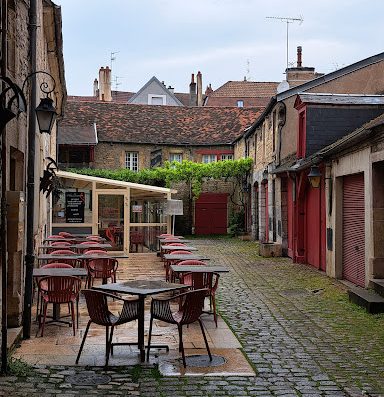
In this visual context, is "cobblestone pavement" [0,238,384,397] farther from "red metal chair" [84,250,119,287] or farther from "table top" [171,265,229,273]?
"red metal chair" [84,250,119,287]

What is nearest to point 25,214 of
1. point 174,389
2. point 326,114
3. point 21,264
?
→ point 21,264

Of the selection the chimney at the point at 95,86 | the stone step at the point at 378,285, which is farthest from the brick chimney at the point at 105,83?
the stone step at the point at 378,285

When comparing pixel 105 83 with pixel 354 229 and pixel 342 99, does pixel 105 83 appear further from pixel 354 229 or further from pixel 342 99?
pixel 354 229

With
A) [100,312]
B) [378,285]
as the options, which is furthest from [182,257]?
[100,312]

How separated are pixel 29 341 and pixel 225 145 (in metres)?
26.1

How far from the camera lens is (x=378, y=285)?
10.9 metres

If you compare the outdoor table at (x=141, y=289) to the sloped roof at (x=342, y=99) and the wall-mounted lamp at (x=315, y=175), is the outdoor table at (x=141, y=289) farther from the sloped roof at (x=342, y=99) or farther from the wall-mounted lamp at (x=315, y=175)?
the sloped roof at (x=342, y=99)

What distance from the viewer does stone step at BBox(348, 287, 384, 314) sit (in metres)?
9.84

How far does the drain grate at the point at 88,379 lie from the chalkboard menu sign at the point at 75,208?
13825 mm

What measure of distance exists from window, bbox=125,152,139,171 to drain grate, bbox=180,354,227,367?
25252 mm

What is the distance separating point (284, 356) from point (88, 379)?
234cm

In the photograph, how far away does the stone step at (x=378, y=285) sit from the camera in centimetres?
1067

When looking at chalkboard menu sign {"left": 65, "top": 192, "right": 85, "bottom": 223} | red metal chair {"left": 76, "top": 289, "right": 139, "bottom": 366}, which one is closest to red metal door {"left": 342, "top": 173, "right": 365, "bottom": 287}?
red metal chair {"left": 76, "top": 289, "right": 139, "bottom": 366}

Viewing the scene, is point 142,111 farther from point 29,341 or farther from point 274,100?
point 29,341
